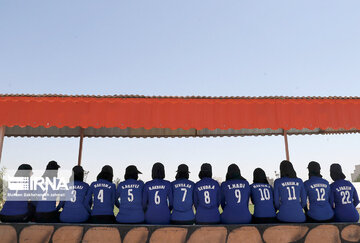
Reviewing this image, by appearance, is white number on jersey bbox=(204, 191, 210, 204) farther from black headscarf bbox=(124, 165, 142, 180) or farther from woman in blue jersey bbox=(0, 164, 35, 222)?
woman in blue jersey bbox=(0, 164, 35, 222)

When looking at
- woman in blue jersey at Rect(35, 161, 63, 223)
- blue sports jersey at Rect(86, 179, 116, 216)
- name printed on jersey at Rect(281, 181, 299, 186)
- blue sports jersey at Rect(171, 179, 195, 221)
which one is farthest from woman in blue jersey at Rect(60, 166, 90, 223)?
name printed on jersey at Rect(281, 181, 299, 186)

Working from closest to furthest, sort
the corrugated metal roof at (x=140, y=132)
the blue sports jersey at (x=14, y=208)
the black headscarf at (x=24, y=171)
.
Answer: the blue sports jersey at (x=14, y=208) < the black headscarf at (x=24, y=171) < the corrugated metal roof at (x=140, y=132)

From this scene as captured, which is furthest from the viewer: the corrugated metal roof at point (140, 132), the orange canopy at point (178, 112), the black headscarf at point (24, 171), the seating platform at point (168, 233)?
the corrugated metal roof at point (140, 132)

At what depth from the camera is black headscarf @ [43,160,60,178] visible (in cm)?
513

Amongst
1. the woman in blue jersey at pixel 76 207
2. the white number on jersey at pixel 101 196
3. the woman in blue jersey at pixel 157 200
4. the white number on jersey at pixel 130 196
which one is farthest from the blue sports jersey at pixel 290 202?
the woman in blue jersey at pixel 76 207

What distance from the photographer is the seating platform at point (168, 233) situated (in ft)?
15.1

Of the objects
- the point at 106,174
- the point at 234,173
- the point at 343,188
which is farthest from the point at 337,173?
the point at 106,174

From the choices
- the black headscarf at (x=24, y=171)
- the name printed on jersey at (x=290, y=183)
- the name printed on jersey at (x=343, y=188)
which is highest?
the black headscarf at (x=24, y=171)

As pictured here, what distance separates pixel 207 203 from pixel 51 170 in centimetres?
275

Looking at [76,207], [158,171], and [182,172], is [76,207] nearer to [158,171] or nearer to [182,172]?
[158,171]

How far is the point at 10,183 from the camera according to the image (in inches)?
196

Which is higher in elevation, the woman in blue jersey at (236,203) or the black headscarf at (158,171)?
the black headscarf at (158,171)

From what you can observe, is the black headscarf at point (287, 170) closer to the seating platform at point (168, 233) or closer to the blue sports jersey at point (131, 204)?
the seating platform at point (168, 233)

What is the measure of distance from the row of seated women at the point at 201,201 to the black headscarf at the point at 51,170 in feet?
1.59
